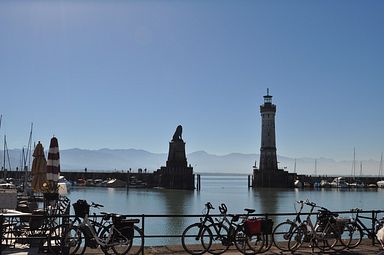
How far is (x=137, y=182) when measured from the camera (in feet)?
307

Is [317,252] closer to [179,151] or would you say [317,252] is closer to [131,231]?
[131,231]

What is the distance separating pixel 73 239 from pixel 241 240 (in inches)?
134

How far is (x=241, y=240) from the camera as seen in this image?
33.0 ft

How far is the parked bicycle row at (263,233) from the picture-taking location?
32.7 feet

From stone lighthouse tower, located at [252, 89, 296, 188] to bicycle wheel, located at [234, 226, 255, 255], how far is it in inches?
2903

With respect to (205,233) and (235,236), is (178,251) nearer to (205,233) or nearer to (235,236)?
(205,233)

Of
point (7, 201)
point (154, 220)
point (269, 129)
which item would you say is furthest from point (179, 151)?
point (7, 201)

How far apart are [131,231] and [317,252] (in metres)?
4.09

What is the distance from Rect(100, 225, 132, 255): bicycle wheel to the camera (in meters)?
9.23

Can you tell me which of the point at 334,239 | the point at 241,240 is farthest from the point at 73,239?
the point at 334,239

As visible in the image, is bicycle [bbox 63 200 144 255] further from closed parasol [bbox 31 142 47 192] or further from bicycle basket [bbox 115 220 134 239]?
closed parasol [bbox 31 142 47 192]

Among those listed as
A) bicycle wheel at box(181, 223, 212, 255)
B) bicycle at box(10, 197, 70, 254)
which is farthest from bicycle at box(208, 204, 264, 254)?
bicycle at box(10, 197, 70, 254)

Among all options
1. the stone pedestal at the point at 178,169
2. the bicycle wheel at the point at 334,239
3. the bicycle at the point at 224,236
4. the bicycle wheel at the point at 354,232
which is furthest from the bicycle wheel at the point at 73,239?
the stone pedestal at the point at 178,169

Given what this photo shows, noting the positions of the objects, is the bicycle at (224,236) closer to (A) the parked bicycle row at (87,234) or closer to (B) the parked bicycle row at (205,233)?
(B) the parked bicycle row at (205,233)
